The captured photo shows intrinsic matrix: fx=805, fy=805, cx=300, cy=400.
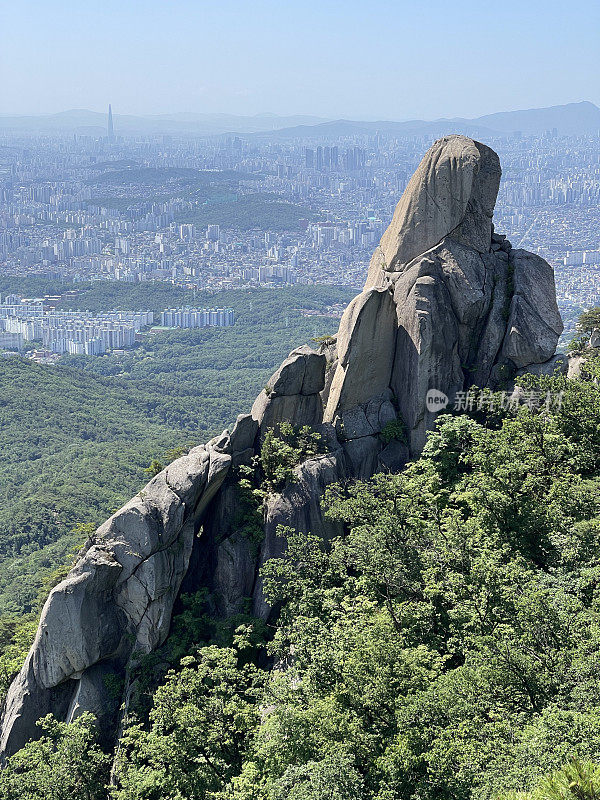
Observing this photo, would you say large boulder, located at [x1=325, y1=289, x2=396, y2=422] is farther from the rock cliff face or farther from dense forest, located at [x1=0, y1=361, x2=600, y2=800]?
dense forest, located at [x1=0, y1=361, x2=600, y2=800]

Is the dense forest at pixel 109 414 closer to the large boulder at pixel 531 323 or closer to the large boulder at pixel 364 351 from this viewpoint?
the large boulder at pixel 364 351

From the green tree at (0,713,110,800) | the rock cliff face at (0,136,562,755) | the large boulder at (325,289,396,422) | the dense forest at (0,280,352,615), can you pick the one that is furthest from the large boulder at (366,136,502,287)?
the green tree at (0,713,110,800)

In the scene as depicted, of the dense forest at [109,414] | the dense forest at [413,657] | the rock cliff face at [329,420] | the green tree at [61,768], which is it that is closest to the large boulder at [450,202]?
the rock cliff face at [329,420]

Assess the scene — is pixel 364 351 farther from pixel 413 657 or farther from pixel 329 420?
pixel 413 657

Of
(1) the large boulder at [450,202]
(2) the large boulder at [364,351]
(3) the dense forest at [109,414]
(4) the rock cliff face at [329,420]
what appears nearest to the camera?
(4) the rock cliff face at [329,420]

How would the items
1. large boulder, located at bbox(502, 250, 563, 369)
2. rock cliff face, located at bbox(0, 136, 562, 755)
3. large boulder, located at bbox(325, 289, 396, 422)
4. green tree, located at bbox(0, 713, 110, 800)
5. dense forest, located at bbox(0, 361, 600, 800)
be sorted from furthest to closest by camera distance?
large boulder, located at bbox(502, 250, 563, 369) < large boulder, located at bbox(325, 289, 396, 422) < rock cliff face, located at bbox(0, 136, 562, 755) < green tree, located at bbox(0, 713, 110, 800) < dense forest, located at bbox(0, 361, 600, 800)
